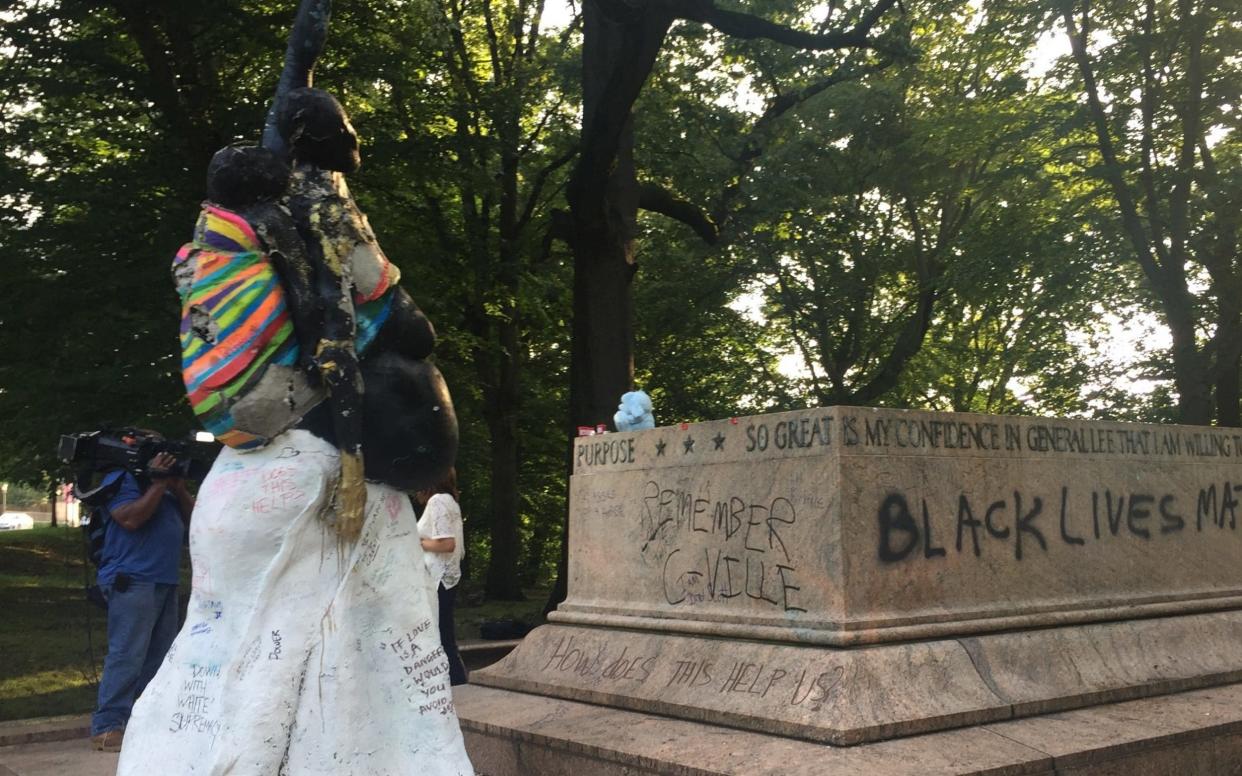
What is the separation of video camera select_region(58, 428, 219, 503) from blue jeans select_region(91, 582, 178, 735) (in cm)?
78

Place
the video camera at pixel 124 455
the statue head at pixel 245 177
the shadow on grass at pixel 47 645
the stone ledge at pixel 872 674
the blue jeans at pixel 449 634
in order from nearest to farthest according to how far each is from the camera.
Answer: the statue head at pixel 245 177 → the stone ledge at pixel 872 674 → the video camera at pixel 124 455 → the blue jeans at pixel 449 634 → the shadow on grass at pixel 47 645

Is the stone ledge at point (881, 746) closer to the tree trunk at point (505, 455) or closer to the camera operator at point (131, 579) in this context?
the camera operator at point (131, 579)

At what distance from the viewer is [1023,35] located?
17.8 metres

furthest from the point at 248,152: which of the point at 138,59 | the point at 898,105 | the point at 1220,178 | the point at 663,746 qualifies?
the point at 898,105

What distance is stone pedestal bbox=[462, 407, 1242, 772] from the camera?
573 cm

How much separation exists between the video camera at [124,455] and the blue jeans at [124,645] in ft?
2.56

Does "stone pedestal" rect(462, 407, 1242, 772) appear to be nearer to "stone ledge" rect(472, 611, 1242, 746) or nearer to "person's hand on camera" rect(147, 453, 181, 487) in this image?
"stone ledge" rect(472, 611, 1242, 746)

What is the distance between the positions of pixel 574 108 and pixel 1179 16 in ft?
30.6

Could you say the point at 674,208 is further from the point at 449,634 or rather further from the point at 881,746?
the point at 881,746

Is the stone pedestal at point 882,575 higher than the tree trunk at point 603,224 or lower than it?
lower

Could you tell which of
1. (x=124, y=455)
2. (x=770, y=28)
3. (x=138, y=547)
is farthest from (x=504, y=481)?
(x=124, y=455)

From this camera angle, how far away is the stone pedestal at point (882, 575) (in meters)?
5.73

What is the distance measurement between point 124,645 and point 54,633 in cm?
822

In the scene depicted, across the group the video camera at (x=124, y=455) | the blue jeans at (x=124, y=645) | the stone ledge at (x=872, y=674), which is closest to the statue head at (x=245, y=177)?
the video camera at (x=124, y=455)
